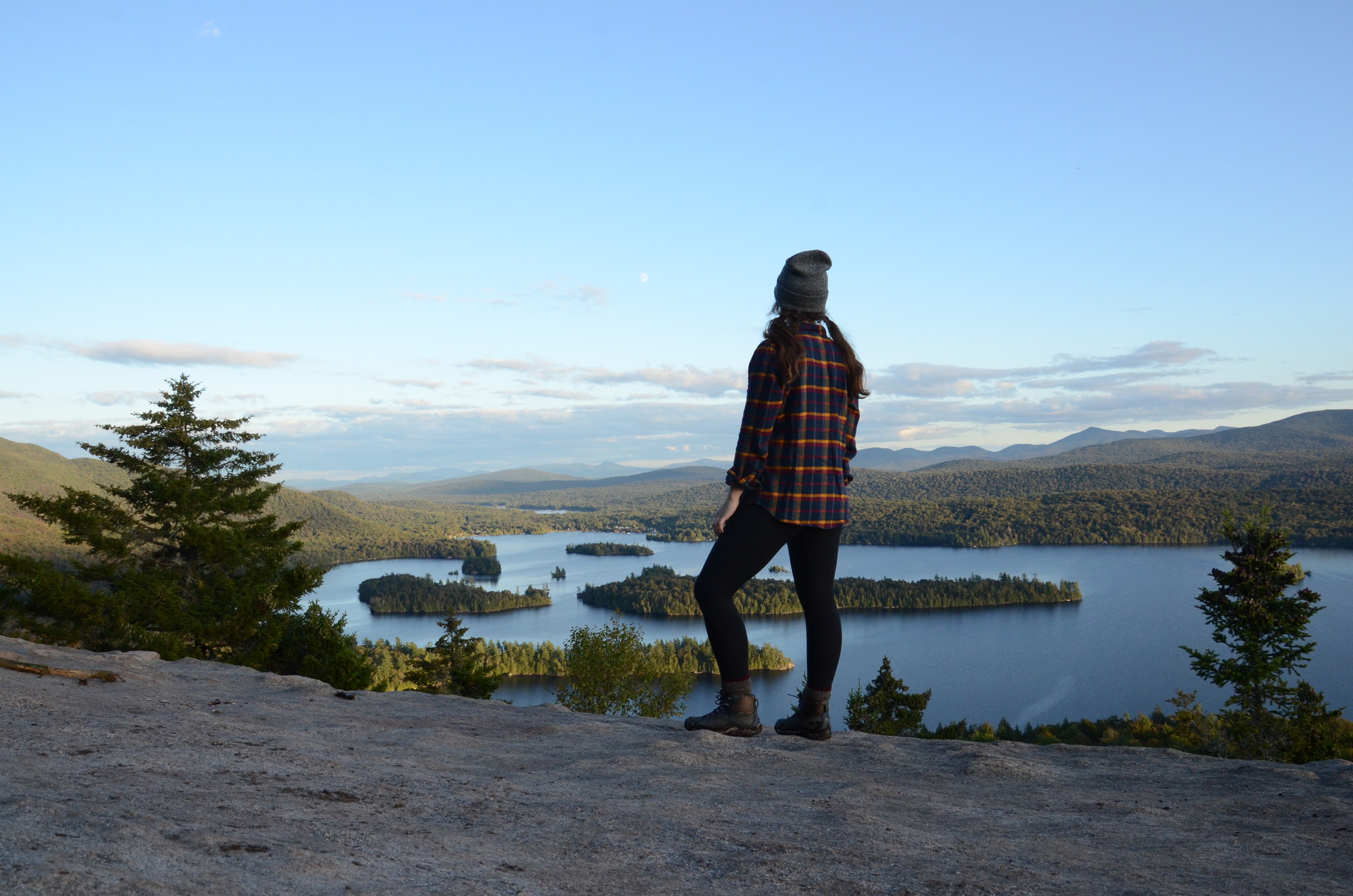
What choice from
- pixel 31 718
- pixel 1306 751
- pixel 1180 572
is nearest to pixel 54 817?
pixel 31 718

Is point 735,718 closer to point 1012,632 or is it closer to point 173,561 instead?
point 173,561

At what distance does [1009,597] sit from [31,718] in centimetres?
9909

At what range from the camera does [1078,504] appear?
6127 inches

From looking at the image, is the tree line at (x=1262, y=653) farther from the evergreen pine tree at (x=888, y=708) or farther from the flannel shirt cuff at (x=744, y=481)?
the flannel shirt cuff at (x=744, y=481)

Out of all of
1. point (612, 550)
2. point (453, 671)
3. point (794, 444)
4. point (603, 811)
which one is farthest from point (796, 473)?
point (612, 550)

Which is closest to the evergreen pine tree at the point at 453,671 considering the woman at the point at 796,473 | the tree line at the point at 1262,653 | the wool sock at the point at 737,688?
the tree line at the point at 1262,653

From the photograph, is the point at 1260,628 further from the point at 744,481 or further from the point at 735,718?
the point at 744,481

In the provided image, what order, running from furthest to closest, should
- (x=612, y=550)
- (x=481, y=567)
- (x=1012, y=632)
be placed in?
(x=612, y=550) < (x=481, y=567) < (x=1012, y=632)

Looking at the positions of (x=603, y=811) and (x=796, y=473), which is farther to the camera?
(x=796, y=473)

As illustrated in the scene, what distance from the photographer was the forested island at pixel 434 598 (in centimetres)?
9688

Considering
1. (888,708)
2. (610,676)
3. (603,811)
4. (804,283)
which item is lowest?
(888,708)

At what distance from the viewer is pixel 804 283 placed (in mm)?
4062

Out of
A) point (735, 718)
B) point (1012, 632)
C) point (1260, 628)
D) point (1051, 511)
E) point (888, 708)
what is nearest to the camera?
point (735, 718)

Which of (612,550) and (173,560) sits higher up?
(173,560)
